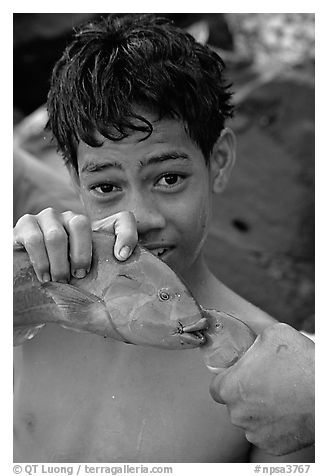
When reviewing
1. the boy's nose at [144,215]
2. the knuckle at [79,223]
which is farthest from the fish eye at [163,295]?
the boy's nose at [144,215]

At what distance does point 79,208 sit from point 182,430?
3.79ft

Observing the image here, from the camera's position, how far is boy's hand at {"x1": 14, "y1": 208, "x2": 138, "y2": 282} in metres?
1.67

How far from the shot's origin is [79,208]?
10.0 feet

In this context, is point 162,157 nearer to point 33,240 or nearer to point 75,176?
point 75,176

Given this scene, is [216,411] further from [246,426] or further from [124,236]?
[124,236]

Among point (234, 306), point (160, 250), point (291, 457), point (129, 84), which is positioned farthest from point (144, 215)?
point (291, 457)

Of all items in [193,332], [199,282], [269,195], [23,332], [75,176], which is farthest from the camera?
[269,195]

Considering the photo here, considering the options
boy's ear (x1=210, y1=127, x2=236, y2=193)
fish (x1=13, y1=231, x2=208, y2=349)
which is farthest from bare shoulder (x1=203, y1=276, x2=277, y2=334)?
fish (x1=13, y1=231, x2=208, y2=349)

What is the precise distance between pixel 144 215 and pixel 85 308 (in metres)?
0.38

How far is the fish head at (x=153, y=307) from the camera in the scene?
157cm

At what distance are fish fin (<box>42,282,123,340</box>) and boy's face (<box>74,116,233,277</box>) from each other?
0.35 m

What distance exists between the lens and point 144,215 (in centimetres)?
194

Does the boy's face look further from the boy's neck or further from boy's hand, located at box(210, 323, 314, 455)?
boy's hand, located at box(210, 323, 314, 455)
